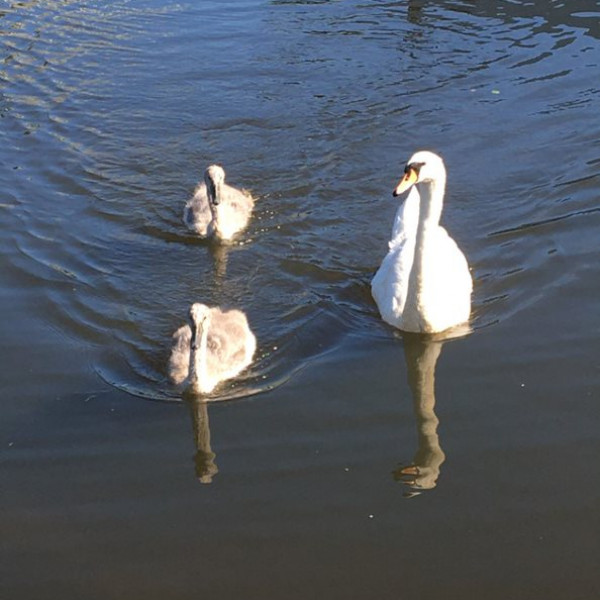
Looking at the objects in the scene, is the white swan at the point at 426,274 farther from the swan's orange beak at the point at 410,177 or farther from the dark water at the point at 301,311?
the dark water at the point at 301,311

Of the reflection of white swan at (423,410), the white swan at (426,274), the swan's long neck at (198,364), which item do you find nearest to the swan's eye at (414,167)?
the white swan at (426,274)

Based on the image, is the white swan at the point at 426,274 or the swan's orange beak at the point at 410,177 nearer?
the swan's orange beak at the point at 410,177

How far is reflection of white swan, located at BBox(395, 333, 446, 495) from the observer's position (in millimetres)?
7809

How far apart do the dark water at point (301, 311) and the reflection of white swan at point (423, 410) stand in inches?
1.0

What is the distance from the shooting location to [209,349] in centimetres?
948

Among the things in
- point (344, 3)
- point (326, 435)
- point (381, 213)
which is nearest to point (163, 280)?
point (381, 213)

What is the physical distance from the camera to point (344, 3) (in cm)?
1881

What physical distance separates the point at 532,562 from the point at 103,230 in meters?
6.64

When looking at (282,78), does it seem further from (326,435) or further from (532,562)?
(532,562)

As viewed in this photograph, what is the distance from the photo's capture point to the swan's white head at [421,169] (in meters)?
9.05

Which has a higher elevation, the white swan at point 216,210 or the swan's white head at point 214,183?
the swan's white head at point 214,183

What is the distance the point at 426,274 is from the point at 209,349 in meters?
1.96

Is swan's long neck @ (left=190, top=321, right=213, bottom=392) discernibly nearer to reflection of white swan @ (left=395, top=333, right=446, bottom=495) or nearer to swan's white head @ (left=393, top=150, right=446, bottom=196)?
reflection of white swan @ (left=395, top=333, right=446, bottom=495)

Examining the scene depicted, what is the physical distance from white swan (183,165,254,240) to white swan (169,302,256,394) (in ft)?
6.85
